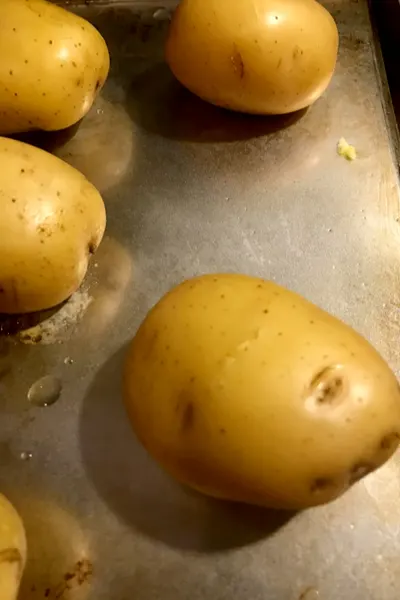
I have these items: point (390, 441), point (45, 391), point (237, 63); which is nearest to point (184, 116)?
point (237, 63)

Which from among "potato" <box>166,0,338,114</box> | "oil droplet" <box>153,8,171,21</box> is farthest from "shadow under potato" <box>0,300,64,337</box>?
"oil droplet" <box>153,8,171,21</box>

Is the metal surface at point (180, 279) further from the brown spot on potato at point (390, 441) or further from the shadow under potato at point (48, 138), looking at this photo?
the brown spot on potato at point (390, 441)

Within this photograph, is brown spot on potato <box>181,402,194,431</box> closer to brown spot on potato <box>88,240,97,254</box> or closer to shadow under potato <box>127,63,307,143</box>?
brown spot on potato <box>88,240,97,254</box>

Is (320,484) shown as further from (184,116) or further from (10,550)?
(184,116)

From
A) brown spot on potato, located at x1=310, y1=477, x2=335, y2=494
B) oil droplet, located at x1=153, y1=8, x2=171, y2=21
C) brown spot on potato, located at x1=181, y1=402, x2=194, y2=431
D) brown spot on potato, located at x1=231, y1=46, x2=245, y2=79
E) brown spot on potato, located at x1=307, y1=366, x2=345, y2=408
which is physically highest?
brown spot on potato, located at x1=231, y1=46, x2=245, y2=79

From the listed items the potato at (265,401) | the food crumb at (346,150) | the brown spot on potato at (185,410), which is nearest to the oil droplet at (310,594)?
the potato at (265,401)
